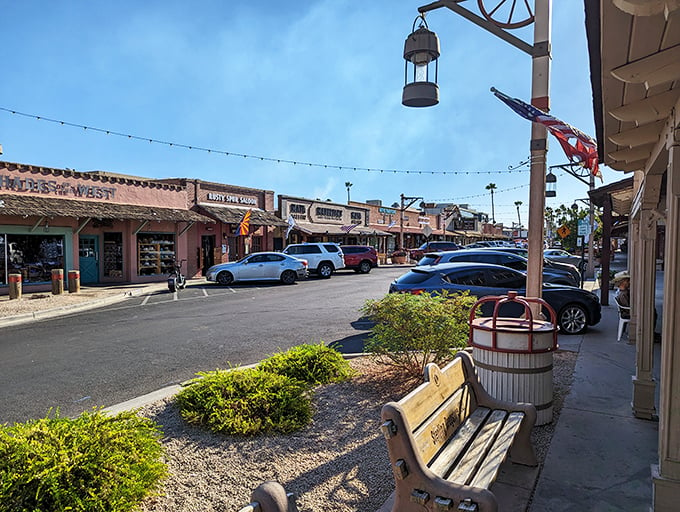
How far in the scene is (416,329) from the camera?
17.1 feet

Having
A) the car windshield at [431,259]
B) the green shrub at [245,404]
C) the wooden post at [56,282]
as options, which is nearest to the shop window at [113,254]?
the wooden post at [56,282]

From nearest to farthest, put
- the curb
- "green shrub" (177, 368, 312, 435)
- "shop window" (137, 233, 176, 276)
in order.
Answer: "green shrub" (177, 368, 312, 435), the curb, "shop window" (137, 233, 176, 276)

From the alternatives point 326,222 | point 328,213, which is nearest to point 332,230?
point 326,222

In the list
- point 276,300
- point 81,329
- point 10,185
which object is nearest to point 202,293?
point 276,300

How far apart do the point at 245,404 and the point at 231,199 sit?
2399cm

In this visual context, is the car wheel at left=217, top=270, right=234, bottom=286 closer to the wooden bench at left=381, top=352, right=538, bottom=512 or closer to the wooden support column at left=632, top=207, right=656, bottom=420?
the wooden support column at left=632, top=207, right=656, bottom=420

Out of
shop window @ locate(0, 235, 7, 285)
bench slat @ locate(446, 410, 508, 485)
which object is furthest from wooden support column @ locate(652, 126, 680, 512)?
shop window @ locate(0, 235, 7, 285)

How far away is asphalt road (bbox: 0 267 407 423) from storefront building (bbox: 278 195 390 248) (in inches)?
649

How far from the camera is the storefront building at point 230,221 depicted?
2433 centimetres

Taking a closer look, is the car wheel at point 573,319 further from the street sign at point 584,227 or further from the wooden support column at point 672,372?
the street sign at point 584,227

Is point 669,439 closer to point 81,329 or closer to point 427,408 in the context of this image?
point 427,408

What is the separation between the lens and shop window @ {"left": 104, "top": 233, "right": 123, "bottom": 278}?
20.4 metres

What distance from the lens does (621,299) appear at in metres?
8.74

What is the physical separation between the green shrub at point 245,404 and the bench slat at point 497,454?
1.82 meters
